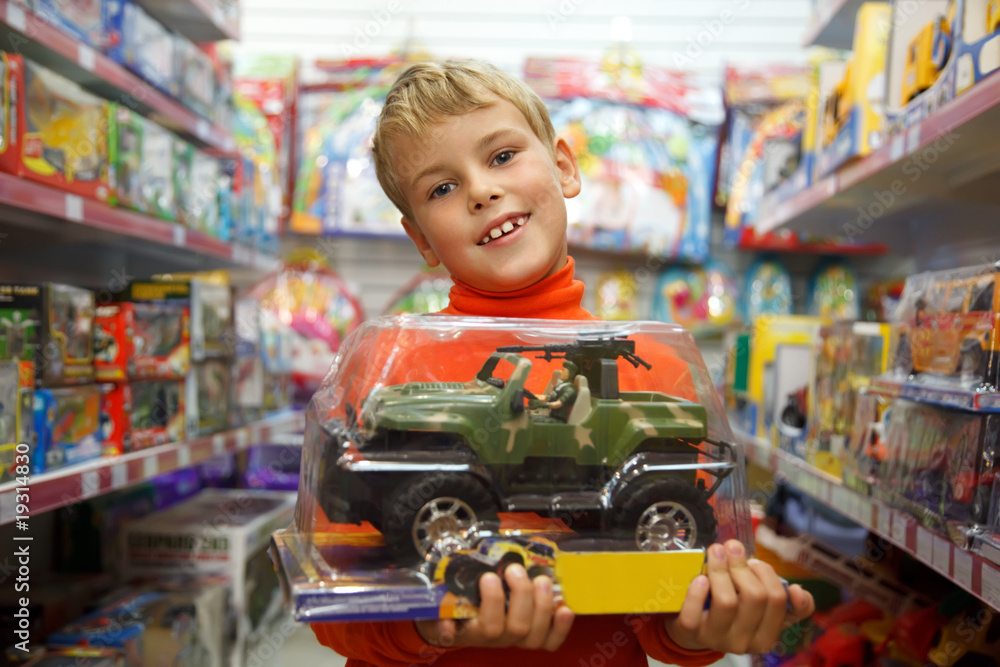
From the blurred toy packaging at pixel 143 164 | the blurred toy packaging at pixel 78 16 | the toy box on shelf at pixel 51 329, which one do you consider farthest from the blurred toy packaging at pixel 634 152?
the toy box on shelf at pixel 51 329

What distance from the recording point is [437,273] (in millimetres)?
4082

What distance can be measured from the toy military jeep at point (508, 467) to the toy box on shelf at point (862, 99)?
138 centimetres

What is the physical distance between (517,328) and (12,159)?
1348 millimetres

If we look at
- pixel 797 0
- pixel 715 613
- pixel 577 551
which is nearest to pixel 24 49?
pixel 577 551

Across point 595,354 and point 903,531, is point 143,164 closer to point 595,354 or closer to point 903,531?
point 595,354

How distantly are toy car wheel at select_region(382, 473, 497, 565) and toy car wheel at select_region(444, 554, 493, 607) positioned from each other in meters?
0.03

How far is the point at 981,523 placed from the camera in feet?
3.96

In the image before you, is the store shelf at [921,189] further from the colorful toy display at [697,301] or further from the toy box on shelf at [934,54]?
the colorful toy display at [697,301]

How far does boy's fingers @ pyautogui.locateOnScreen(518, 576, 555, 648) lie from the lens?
85 cm

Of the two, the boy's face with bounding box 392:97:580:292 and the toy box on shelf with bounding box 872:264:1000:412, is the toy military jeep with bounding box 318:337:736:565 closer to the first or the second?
the boy's face with bounding box 392:97:580:292

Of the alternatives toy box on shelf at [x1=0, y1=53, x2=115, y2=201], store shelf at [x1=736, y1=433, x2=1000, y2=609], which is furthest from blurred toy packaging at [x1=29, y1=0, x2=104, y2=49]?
store shelf at [x1=736, y1=433, x2=1000, y2=609]

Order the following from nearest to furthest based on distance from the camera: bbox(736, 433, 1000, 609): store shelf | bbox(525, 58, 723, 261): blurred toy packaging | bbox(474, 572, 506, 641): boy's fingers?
1. bbox(474, 572, 506, 641): boy's fingers
2. bbox(736, 433, 1000, 609): store shelf
3. bbox(525, 58, 723, 261): blurred toy packaging

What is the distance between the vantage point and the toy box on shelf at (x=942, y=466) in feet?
3.99

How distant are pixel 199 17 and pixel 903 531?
2.88 metres
